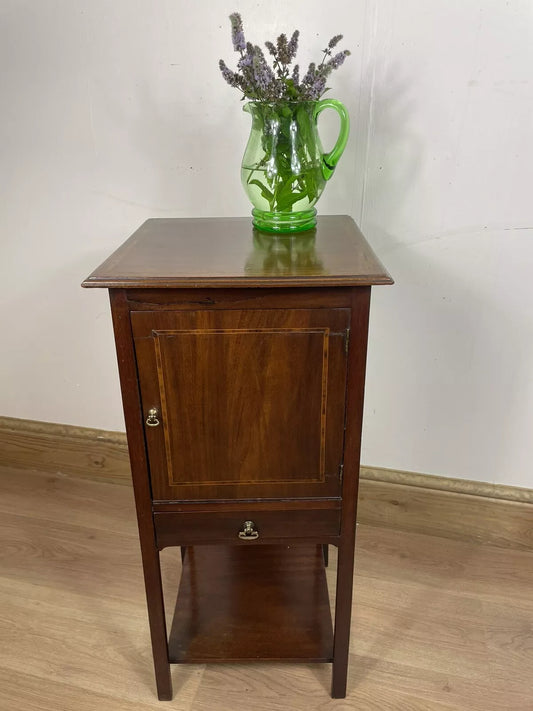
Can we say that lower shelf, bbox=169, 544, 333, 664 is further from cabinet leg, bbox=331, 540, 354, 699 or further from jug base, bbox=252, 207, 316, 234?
jug base, bbox=252, 207, 316, 234

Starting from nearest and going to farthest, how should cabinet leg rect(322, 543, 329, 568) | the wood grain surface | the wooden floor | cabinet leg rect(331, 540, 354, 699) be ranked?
the wood grain surface
cabinet leg rect(331, 540, 354, 699)
the wooden floor
cabinet leg rect(322, 543, 329, 568)

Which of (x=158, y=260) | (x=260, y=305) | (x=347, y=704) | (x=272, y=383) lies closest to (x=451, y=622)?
(x=347, y=704)

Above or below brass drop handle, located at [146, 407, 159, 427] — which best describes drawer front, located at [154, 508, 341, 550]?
below

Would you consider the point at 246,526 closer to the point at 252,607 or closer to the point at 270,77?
the point at 252,607

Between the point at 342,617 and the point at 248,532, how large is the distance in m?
0.27

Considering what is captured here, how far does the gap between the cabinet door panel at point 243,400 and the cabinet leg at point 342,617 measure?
148mm

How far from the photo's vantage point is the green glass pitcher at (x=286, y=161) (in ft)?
3.23

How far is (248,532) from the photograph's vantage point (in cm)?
103

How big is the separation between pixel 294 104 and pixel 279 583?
42.7 inches

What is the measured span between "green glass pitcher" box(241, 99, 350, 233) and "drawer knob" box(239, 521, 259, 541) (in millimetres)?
575

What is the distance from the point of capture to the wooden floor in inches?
46.6

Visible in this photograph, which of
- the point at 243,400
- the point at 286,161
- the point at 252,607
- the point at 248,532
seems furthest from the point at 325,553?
the point at 286,161

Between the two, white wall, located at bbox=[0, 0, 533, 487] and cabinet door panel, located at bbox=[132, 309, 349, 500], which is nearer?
cabinet door panel, located at bbox=[132, 309, 349, 500]

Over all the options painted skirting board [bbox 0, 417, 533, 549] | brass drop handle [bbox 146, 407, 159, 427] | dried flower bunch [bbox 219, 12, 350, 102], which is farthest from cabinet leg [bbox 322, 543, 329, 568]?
dried flower bunch [bbox 219, 12, 350, 102]
